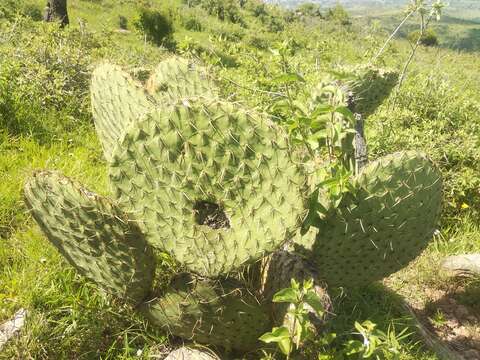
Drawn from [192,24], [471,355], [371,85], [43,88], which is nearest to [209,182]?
[371,85]

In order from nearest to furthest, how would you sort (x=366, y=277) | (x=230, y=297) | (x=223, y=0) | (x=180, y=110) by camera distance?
(x=180, y=110) → (x=230, y=297) → (x=366, y=277) → (x=223, y=0)

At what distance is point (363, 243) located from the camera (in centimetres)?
194

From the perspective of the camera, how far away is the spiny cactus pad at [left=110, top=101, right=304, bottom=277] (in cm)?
147

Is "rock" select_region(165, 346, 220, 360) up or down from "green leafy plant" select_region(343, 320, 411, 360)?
down

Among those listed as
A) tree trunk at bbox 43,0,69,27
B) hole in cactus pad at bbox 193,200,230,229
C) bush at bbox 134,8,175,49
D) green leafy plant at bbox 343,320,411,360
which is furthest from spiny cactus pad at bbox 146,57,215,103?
bush at bbox 134,8,175,49

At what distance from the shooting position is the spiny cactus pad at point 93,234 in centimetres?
157

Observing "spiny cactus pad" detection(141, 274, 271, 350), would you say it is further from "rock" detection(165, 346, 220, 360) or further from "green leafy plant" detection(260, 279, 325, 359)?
"green leafy plant" detection(260, 279, 325, 359)

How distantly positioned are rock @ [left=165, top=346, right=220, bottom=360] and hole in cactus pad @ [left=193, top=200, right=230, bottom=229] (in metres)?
0.53

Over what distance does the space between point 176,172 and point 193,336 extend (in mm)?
697

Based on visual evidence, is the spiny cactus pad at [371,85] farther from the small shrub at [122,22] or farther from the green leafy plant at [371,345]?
the small shrub at [122,22]

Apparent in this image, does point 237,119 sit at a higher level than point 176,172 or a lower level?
higher

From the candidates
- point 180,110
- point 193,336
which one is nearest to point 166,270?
point 193,336

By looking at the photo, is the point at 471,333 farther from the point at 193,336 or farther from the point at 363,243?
the point at 193,336

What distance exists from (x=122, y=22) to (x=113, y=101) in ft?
34.9
